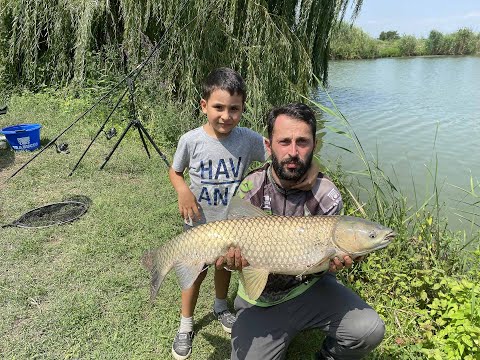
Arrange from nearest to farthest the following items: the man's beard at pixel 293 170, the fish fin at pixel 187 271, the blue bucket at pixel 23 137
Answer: the fish fin at pixel 187 271 → the man's beard at pixel 293 170 → the blue bucket at pixel 23 137

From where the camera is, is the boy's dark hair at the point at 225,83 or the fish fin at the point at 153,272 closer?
the fish fin at the point at 153,272

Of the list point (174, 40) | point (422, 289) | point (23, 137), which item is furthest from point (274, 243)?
point (174, 40)

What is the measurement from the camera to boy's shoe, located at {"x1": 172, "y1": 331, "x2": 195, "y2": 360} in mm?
2344

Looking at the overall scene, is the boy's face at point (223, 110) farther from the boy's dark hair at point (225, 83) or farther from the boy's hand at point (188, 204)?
the boy's hand at point (188, 204)

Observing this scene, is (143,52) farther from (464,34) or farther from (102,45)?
(464,34)

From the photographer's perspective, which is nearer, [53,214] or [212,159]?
[212,159]


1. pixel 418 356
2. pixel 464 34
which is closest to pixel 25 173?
pixel 418 356

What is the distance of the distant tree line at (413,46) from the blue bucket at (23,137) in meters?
25.4

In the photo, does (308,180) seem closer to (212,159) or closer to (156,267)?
(212,159)

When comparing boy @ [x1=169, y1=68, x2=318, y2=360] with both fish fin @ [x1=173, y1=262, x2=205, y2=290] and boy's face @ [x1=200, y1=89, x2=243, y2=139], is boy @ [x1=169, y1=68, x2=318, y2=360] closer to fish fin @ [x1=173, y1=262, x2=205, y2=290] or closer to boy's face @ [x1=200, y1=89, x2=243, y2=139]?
boy's face @ [x1=200, y1=89, x2=243, y2=139]

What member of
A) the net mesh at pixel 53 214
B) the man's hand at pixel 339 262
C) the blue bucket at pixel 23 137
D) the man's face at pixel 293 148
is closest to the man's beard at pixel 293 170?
the man's face at pixel 293 148

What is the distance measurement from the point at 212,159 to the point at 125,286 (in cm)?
129

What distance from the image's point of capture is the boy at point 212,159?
7.69 feet

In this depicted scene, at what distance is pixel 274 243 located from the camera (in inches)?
68.2
